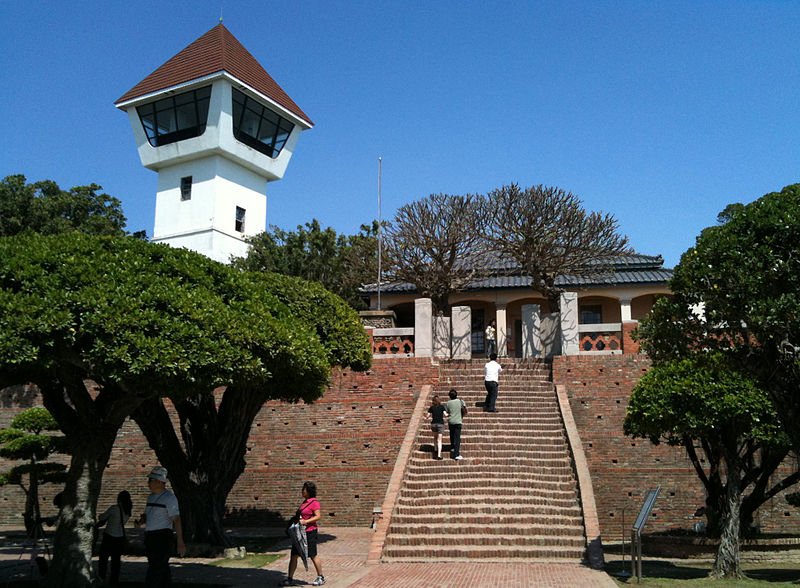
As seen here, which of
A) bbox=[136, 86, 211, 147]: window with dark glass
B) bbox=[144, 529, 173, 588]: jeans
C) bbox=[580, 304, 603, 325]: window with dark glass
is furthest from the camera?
bbox=[136, 86, 211, 147]: window with dark glass

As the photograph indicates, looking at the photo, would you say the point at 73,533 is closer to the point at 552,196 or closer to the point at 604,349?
the point at 604,349

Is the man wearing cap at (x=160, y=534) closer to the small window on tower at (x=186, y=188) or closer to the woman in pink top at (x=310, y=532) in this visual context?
the woman in pink top at (x=310, y=532)

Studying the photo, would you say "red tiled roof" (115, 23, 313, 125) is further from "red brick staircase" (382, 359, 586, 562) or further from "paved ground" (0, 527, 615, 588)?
"paved ground" (0, 527, 615, 588)

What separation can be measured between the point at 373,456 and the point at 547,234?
12.3m

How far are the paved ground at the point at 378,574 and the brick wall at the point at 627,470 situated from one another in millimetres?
5024

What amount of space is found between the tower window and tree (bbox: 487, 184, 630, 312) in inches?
563

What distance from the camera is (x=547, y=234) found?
2736 centimetres

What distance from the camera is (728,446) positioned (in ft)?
40.5

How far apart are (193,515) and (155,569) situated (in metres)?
5.12

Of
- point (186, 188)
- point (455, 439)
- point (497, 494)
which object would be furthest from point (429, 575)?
point (186, 188)

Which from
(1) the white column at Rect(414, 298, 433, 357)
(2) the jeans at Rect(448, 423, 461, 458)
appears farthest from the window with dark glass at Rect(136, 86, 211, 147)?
(2) the jeans at Rect(448, 423, 461, 458)

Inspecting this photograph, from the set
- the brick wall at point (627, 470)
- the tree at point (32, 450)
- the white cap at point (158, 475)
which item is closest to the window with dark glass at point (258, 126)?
the tree at point (32, 450)

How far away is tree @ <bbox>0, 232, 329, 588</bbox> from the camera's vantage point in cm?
869

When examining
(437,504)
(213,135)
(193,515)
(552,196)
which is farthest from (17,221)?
(437,504)
